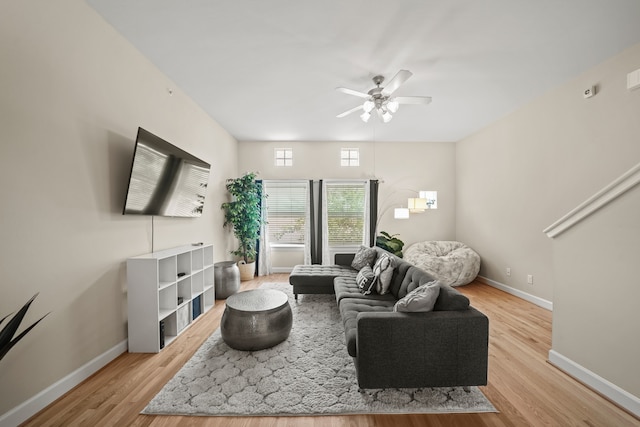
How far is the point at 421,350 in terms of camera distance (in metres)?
1.99

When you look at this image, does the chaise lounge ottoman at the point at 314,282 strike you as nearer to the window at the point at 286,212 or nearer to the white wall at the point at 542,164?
the window at the point at 286,212

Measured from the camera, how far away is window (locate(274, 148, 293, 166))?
6391 millimetres

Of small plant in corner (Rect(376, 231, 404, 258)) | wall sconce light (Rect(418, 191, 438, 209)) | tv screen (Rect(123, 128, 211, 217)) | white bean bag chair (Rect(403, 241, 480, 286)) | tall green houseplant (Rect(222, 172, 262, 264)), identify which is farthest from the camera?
wall sconce light (Rect(418, 191, 438, 209))

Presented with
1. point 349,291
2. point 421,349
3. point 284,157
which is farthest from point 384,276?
point 284,157

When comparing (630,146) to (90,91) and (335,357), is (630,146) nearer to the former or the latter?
(335,357)

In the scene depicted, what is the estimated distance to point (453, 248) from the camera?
584 cm

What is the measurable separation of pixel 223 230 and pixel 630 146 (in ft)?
19.1

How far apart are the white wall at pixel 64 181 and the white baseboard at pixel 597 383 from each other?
13.1 feet

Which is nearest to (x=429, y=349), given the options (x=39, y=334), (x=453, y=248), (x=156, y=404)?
(x=156, y=404)

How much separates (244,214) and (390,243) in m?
3.01

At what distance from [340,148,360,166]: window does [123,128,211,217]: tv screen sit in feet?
10.9

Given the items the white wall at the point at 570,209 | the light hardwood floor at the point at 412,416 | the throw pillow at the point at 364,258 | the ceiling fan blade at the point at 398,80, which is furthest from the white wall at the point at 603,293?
the throw pillow at the point at 364,258

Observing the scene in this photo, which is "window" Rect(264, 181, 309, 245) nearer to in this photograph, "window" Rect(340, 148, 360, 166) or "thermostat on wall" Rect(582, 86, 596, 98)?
"window" Rect(340, 148, 360, 166)

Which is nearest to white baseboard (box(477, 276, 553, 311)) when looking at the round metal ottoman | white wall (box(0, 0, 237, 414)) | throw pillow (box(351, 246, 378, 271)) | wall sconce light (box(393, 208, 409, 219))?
wall sconce light (box(393, 208, 409, 219))
